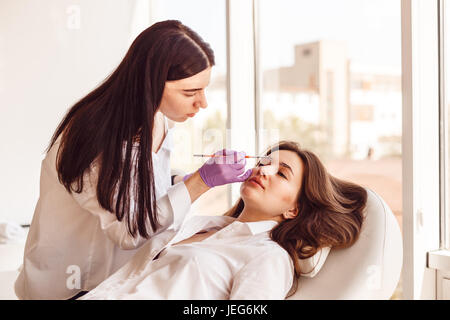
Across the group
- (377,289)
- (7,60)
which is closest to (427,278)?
(377,289)

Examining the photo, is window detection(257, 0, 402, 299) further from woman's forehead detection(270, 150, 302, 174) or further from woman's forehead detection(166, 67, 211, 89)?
woman's forehead detection(166, 67, 211, 89)

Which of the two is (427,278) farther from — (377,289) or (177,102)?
(177,102)

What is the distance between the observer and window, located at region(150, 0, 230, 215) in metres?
1.84

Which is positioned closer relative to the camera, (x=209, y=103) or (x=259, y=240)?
(x=259, y=240)

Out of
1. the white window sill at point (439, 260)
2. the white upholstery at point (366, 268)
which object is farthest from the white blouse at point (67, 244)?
the white window sill at point (439, 260)

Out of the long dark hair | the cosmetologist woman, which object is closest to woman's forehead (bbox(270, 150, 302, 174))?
the cosmetologist woman

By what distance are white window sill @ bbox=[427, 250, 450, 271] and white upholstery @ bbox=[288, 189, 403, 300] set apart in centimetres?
30

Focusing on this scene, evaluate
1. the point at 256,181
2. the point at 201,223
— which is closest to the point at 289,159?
the point at 256,181

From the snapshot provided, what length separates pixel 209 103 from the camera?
207 cm

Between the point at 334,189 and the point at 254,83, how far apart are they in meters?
0.88

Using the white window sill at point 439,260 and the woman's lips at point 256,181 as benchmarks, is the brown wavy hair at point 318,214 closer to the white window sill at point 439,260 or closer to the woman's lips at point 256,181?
the woman's lips at point 256,181

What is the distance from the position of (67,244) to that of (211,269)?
50cm

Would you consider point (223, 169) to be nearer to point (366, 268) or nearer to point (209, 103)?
point (366, 268)

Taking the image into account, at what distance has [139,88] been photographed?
1.40m
